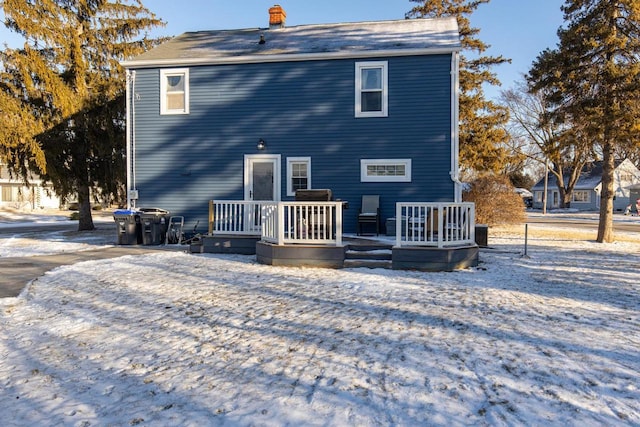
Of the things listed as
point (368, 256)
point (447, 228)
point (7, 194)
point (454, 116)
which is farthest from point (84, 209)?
point (7, 194)

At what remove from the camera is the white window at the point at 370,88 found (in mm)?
11445

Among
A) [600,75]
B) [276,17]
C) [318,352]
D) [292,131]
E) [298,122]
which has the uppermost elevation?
[276,17]

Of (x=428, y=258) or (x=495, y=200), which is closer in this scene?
(x=428, y=258)

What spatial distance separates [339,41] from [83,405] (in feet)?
39.0

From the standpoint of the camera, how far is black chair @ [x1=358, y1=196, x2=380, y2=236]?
11.0 metres

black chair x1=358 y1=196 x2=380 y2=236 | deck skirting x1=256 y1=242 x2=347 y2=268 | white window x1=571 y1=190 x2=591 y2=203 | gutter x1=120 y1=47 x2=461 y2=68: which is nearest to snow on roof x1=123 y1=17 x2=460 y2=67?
gutter x1=120 y1=47 x2=461 y2=68

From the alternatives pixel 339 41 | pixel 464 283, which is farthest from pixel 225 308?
pixel 339 41

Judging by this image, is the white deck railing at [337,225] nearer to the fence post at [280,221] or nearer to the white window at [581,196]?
the fence post at [280,221]

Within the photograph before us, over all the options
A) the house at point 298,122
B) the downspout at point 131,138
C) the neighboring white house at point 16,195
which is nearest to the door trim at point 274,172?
the house at point 298,122

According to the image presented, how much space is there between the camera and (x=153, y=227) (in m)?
11.1

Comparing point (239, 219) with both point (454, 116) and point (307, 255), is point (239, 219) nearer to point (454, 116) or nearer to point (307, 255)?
point (307, 255)

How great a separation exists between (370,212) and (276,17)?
8.12 metres

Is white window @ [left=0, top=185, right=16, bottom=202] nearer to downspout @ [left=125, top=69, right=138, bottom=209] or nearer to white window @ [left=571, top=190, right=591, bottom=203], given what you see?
downspout @ [left=125, top=69, right=138, bottom=209]

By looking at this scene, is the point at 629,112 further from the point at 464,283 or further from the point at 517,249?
the point at 464,283
